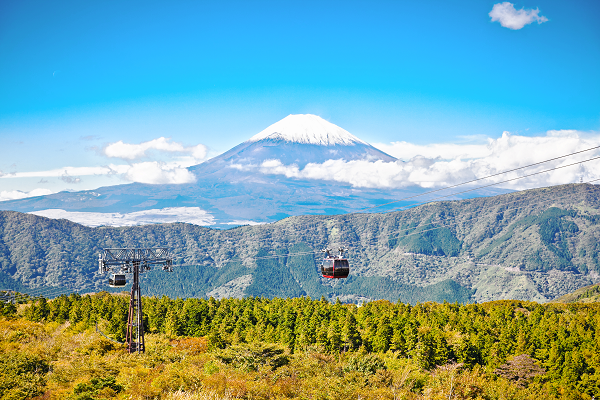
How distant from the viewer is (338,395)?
41.5 metres

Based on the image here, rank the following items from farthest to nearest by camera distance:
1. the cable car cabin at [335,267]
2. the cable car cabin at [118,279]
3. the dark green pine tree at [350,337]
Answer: the dark green pine tree at [350,337], the cable car cabin at [118,279], the cable car cabin at [335,267]

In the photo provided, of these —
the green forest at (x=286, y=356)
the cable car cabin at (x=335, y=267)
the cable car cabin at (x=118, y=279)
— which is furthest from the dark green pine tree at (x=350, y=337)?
the cable car cabin at (x=118, y=279)

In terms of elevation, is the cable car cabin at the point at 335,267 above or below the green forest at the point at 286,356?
above

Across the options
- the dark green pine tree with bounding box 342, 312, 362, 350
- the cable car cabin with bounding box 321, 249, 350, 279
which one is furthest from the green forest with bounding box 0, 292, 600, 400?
the cable car cabin with bounding box 321, 249, 350, 279

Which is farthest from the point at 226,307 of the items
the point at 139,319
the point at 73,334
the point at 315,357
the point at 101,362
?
the point at 101,362

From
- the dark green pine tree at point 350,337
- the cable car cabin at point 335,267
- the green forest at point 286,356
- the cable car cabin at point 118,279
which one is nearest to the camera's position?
the green forest at point 286,356

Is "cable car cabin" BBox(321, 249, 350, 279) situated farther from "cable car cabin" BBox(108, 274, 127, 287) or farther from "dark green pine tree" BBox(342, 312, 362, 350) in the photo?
"dark green pine tree" BBox(342, 312, 362, 350)

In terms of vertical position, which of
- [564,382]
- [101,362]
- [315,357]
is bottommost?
[564,382]

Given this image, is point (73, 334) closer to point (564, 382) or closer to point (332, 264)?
point (332, 264)

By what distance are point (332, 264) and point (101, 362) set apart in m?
24.3

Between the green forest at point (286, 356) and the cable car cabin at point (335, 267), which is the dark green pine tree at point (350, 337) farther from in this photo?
the cable car cabin at point (335, 267)

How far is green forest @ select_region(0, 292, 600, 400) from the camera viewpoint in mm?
40688

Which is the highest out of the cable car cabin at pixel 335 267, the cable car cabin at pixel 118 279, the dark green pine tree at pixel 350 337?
the cable car cabin at pixel 335 267

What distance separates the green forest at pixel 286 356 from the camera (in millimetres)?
40688
